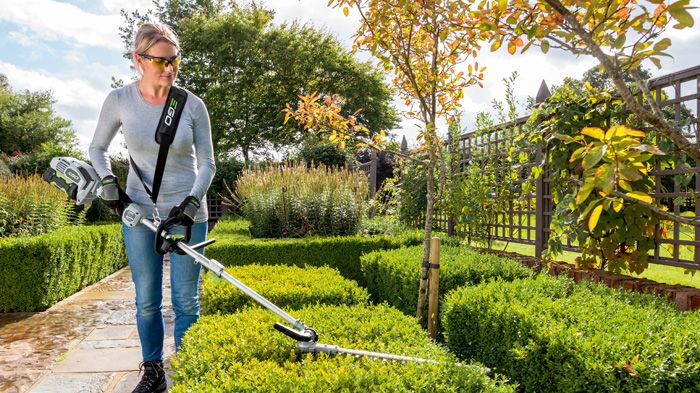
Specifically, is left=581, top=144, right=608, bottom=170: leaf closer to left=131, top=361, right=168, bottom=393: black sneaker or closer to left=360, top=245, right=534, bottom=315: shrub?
left=360, top=245, right=534, bottom=315: shrub

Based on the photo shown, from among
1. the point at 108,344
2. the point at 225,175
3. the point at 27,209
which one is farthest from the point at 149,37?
the point at 225,175

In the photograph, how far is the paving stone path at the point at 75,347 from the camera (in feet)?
12.3

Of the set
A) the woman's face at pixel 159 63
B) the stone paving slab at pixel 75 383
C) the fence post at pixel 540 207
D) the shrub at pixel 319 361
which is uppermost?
the woman's face at pixel 159 63

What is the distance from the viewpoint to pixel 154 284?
10.2 feet

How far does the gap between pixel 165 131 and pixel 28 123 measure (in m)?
41.5

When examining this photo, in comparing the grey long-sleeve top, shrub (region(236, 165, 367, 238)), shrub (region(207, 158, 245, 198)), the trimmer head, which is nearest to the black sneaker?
the grey long-sleeve top

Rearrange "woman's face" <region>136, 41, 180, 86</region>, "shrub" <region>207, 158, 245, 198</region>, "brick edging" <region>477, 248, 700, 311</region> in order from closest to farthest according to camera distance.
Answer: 1. "woman's face" <region>136, 41, 180, 86</region>
2. "brick edging" <region>477, 248, 700, 311</region>
3. "shrub" <region>207, 158, 245, 198</region>

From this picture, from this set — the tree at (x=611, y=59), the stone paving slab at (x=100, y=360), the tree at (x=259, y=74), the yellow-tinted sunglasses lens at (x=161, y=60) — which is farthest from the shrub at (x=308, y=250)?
the tree at (x=259, y=74)

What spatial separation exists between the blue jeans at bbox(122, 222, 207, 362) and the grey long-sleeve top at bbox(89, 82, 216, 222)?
172 mm

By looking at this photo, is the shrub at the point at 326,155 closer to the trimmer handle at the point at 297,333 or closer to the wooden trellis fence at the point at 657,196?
the wooden trellis fence at the point at 657,196

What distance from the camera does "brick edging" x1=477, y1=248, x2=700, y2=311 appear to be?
344cm

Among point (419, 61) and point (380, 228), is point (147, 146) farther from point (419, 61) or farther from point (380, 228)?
point (380, 228)

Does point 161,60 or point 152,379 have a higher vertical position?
point 161,60

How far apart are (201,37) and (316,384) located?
24.7 m
